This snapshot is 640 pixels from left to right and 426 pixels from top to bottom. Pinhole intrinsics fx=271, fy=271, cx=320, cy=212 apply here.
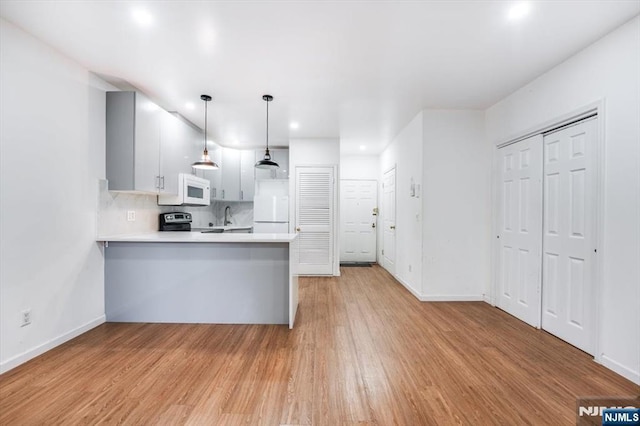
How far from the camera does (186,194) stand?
4.00 metres

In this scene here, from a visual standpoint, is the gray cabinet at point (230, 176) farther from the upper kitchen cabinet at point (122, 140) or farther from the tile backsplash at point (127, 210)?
the upper kitchen cabinet at point (122, 140)

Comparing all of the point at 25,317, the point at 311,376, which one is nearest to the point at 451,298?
the point at 311,376

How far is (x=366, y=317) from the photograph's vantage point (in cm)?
322

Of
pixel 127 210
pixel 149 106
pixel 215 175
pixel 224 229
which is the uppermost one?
pixel 149 106

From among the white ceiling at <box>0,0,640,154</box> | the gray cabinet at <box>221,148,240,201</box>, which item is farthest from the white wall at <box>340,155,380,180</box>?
the white ceiling at <box>0,0,640,154</box>

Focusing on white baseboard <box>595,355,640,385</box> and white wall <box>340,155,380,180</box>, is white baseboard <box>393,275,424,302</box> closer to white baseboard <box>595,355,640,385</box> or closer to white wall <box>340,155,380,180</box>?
white baseboard <box>595,355,640,385</box>

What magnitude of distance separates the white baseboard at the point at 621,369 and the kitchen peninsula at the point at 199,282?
108 inches

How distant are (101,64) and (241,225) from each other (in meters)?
3.91

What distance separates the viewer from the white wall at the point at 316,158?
16.9ft

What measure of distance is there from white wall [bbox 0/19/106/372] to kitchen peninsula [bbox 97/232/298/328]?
0.23 meters

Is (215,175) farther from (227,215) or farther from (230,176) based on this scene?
(227,215)

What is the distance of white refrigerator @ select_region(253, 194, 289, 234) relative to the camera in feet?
17.1

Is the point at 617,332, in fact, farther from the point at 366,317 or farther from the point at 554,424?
the point at 366,317

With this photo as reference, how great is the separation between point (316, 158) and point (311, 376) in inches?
153
